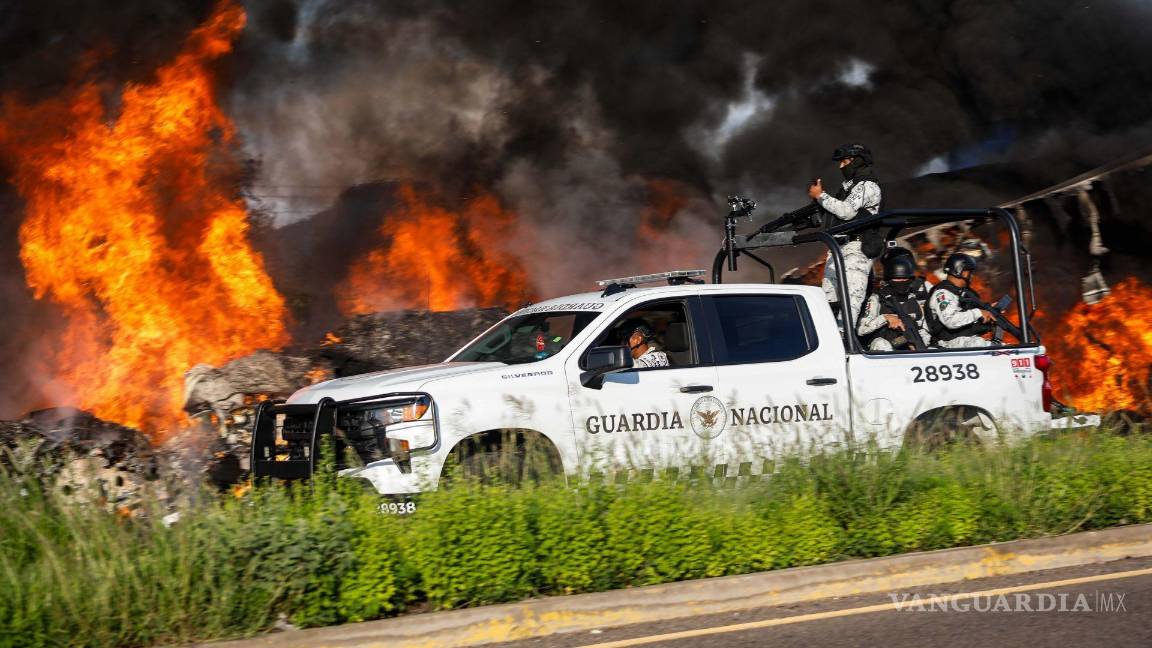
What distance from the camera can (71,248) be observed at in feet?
45.3

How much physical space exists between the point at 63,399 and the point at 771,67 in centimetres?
1282

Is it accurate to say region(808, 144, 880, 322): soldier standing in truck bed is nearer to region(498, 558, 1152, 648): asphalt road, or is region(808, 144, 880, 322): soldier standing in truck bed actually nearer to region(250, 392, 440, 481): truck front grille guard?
region(498, 558, 1152, 648): asphalt road

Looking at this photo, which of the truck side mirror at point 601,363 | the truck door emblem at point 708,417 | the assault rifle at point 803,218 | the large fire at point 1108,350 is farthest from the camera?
the large fire at point 1108,350

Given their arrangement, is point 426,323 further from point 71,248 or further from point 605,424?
point 605,424

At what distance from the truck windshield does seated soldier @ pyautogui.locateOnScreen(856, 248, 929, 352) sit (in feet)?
9.03

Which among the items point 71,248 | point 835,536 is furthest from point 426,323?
point 835,536

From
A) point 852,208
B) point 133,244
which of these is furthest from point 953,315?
point 133,244

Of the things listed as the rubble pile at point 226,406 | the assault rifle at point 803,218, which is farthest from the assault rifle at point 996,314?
the rubble pile at point 226,406

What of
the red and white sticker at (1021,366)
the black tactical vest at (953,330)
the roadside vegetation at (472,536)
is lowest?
the roadside vegetation at (472,536)

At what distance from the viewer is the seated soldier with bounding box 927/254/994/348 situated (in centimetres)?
948

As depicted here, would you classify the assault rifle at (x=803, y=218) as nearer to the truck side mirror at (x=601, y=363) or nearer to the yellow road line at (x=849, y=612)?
the truck side mirror at (x=601, y=363)

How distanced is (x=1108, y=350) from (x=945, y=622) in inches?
411

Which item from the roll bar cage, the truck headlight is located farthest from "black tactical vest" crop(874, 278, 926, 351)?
the truck headlight

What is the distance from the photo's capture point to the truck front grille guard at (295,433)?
23.0ft
